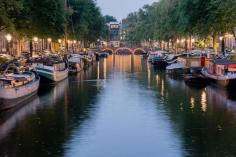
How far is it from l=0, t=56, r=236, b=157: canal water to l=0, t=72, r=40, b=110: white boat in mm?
655

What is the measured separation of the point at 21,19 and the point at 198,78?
1907cm

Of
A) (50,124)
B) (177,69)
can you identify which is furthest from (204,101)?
(177,69)

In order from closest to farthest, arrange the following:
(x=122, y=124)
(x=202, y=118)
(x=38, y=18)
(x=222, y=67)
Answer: (x=122, y=124), (x=202, y=118), (x=222, y=67), (x=38, y=18)

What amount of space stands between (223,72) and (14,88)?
67.2 ft

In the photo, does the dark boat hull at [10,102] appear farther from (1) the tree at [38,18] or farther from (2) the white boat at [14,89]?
(1) the tree at [38,18]

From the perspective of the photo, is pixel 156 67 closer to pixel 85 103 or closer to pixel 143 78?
pixel 143 78

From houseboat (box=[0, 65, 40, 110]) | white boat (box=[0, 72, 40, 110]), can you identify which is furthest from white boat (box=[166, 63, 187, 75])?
white boat (box=[0, 72, 40, 110])

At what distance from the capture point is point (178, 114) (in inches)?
1569

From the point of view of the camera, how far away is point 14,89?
4244 centimetres

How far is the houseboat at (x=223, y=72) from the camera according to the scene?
175 ft

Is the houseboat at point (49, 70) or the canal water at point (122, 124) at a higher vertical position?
the houseboat at point (49, 70)

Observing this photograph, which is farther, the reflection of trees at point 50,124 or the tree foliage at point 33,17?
the tree foliage at point 33,17

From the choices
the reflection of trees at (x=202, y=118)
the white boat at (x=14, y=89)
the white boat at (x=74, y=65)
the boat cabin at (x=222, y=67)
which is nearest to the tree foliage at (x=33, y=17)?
the white boat at (x=74, y=65)

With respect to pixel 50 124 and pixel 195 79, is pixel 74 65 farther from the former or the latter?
pixel 50 124
